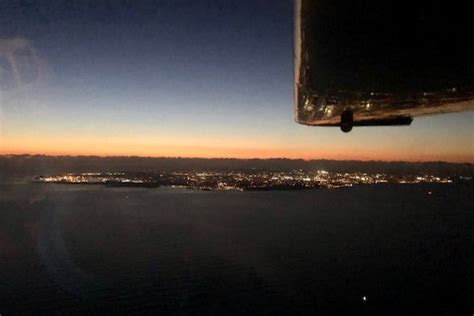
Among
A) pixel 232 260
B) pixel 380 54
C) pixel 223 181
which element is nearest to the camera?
pixel 380 54

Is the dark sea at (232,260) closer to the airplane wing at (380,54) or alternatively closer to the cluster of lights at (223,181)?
the airplane wing at (380,54)

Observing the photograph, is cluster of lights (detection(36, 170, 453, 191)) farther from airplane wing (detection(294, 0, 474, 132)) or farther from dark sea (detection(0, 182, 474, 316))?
airplane wing (detection(294, 0, 474, 132))

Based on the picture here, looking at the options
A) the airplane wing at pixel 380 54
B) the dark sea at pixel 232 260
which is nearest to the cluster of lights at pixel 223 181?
the dark sea at pixel 232 260

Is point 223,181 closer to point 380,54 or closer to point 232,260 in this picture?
point 232,260

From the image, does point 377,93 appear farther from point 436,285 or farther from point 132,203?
point 132,203

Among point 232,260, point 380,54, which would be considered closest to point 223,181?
point 232,260
